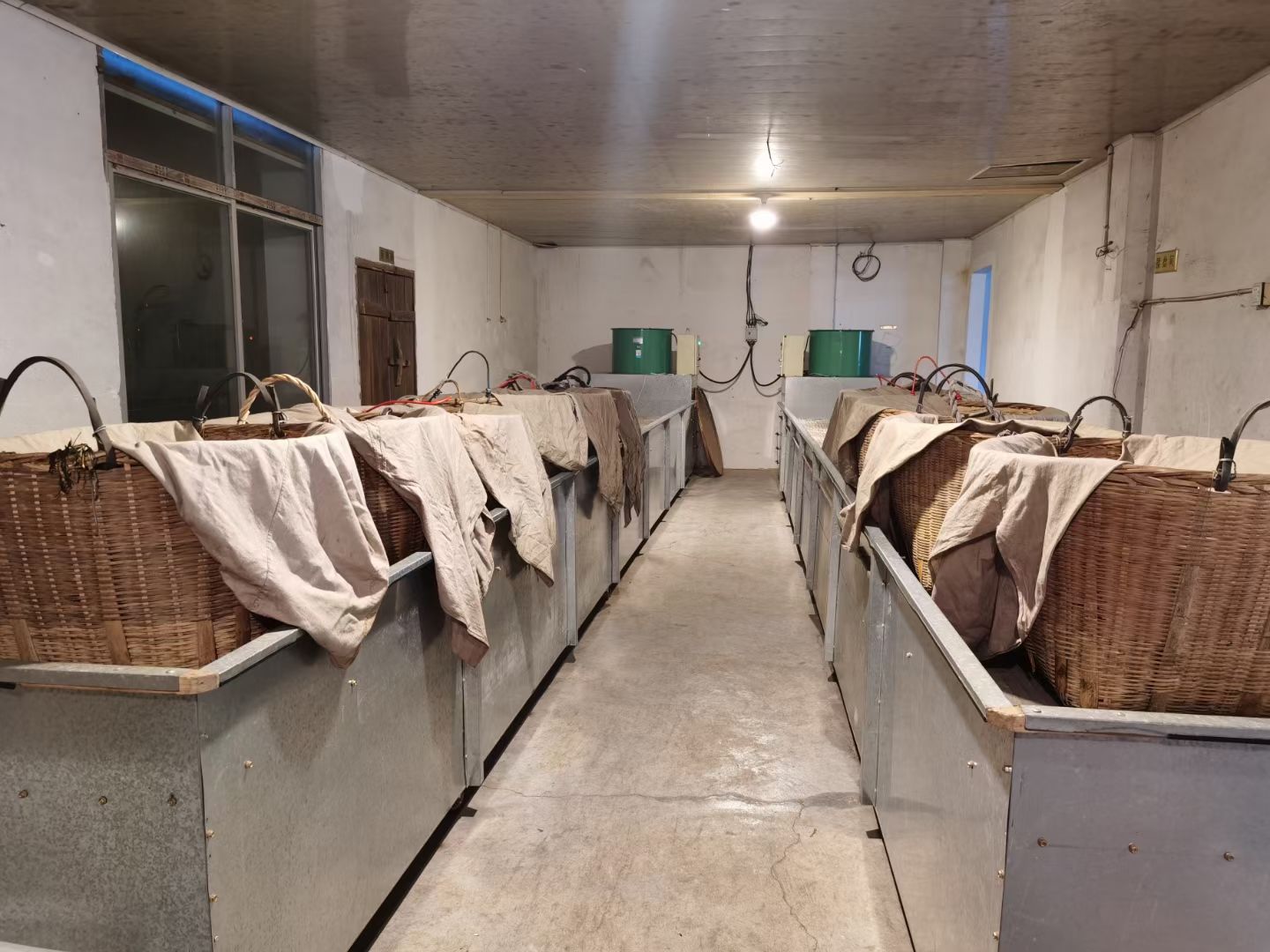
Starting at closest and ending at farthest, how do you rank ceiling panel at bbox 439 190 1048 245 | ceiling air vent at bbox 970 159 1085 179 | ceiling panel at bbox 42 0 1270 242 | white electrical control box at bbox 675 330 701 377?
ceiling panel at bbox 42 0 1270 242
ceiling air vent at bbox 970 159 1085 179
ceiling panel at bbox 439 190 1048 245
white electrical control box at bbox 675 330 701 377

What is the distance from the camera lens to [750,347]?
8789 mm

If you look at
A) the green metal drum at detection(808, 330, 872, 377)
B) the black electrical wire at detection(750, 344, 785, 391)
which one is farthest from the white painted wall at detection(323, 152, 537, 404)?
the green metal drum at detection(808, 330, 872, 377)

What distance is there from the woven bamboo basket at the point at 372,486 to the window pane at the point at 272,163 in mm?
2565

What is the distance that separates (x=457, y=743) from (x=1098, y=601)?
154cm

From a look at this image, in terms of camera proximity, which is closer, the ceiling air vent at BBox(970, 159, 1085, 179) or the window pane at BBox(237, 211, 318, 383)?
the window pane at BBox(237, 211, 318, 383)

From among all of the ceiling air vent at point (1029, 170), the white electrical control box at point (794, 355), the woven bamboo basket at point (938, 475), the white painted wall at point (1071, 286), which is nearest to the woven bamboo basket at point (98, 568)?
the woven bamboo basket at point (938, 475)

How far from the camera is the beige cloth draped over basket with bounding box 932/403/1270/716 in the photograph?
111cm

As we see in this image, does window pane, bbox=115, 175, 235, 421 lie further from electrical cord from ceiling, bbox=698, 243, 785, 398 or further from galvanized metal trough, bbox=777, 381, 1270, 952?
electrical cord from ceiling, bbox=698, 243, 785, 398

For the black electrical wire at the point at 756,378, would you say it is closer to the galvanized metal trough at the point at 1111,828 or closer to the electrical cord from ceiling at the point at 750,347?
the electrical cord from ceiling at the point at 750,347

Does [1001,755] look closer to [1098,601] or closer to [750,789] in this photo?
[1098,601]

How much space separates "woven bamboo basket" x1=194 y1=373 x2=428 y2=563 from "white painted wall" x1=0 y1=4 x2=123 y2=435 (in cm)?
115

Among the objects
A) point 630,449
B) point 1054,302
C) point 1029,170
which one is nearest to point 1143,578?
point 630,449

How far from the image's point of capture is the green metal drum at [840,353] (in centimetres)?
727

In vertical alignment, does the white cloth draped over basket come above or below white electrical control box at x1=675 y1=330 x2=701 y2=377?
below
